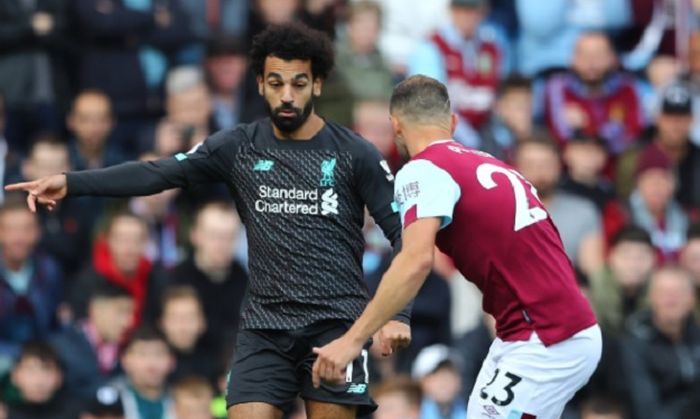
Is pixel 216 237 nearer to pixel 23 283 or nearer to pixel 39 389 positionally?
pixel 23 283

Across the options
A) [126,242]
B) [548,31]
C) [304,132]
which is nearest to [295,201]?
[304,132]

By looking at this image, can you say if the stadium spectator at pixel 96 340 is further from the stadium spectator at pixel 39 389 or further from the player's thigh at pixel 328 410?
the player's thigh at pixel 328 410

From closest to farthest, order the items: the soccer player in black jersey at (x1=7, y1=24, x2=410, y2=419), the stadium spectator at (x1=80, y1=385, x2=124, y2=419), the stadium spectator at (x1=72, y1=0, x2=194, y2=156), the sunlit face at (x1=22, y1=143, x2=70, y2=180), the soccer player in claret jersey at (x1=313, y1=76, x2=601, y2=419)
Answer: the soccer player in claret jersey at (x1=313, y1=76, x2=601, y2=419)
the soccer player in black jersey at (x1=7, y1=24, x2=410, y2=419)
the stadium spectator at (x1=80, y1=385, x2=124, y2=419)
the sunlit face at (x1=22, y1=143, x2=70, y2=180)
the stadium spectator at (x1=72, y1=0, x2=194, y2=156)

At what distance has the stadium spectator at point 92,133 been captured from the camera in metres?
15.0

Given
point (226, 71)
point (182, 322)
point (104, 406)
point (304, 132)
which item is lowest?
point (104, 406)

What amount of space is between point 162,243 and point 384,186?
17.8 ft

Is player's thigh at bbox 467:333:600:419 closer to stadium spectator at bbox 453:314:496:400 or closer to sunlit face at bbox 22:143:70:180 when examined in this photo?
stadium spectator at bbox 453:314:496:400

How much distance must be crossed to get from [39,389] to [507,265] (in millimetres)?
5048

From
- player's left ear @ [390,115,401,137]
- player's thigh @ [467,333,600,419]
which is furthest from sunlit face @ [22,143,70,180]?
player's thigh @ [467,333,600,419]

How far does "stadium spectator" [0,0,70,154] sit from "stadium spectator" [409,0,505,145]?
314 cm

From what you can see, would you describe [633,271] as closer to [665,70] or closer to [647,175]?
[647,175]

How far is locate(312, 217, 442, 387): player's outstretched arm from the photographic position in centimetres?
850

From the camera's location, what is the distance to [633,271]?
46.3 feet

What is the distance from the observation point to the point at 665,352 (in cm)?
1373
